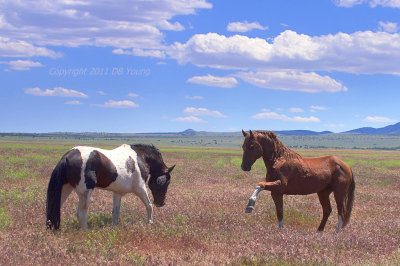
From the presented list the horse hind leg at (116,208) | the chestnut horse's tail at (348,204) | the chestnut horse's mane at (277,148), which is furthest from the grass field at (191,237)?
the chestnut horse's mane at (277,148)

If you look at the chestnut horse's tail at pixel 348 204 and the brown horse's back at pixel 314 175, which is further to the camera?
the chestnut horse's tail at pixel 348 204

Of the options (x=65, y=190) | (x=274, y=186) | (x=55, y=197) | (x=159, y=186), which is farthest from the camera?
(x=159, y=186)

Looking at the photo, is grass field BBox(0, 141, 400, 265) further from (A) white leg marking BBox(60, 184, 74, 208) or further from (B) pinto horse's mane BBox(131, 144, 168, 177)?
(B) pinto horse's mane BBox(131, 144, 168, 177)

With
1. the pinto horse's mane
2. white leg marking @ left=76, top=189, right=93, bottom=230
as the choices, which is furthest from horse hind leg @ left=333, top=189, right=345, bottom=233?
white leg marking @ left=76, top=189, right=93, bottom=230

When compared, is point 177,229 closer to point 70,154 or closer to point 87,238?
point 87,238

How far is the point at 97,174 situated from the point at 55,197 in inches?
36.8

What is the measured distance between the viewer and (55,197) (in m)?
8.62

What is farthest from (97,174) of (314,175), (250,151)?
(314,175)

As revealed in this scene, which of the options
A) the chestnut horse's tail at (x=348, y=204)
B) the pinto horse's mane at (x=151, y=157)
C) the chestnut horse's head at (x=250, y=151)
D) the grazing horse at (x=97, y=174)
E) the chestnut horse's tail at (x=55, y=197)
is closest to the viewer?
the chestnut horse's tail at (x=55, y=197)

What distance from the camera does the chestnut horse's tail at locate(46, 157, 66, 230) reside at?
28.0 feet

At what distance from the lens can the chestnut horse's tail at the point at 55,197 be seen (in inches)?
336

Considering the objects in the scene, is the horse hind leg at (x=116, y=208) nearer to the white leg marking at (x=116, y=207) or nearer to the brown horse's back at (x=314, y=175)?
the white leg marking at (x=116, y=207)

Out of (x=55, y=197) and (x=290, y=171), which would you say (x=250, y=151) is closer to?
(x=290, y=171)

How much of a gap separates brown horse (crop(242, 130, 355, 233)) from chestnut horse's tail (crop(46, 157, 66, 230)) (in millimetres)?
3716
